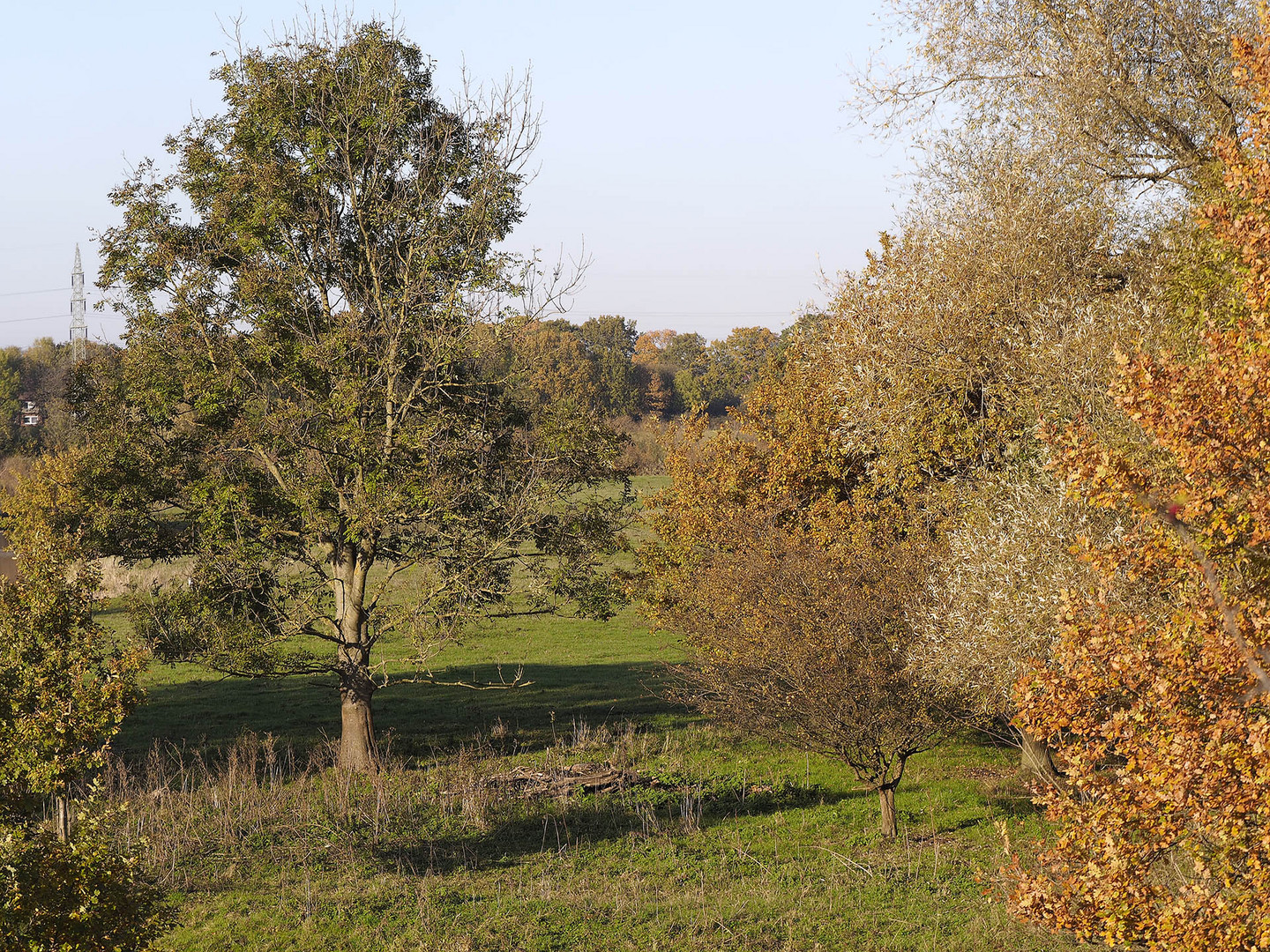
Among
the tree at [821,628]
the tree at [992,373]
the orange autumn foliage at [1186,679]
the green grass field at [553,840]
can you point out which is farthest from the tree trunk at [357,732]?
the orange autumn foliage at [1186,679]

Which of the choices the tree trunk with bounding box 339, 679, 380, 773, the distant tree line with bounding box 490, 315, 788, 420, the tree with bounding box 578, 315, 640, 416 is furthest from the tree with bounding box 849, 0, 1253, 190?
the tree with bounding box 578, 315, 640, 416

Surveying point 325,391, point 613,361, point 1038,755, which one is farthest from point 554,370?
point 1038,755

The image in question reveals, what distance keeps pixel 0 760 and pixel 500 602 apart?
422 inches

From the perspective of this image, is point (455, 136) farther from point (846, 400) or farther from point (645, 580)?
point (645, 580)

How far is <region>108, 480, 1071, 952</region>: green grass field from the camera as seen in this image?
1377 centimetres

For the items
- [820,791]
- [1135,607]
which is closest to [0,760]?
[1135,607]

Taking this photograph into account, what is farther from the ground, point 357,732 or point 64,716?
point 64,716

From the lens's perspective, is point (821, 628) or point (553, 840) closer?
point (821, 628)

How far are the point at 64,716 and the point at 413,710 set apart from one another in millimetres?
18124

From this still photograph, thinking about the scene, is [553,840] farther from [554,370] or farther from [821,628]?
[554,370]

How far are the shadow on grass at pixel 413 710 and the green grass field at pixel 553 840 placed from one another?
180 millimetres

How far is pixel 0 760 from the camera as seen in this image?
1167 centimetres

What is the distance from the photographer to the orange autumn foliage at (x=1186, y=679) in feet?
22.6

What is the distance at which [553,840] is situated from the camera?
59.4ft
